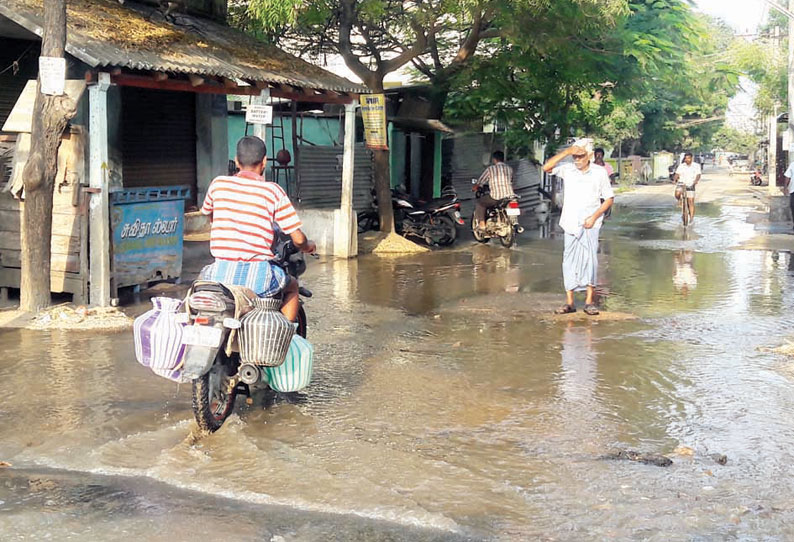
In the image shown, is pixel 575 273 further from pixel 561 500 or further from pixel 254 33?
pixel 254 33

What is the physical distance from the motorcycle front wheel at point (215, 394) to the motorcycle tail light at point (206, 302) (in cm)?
36

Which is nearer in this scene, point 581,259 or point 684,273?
point 581,259

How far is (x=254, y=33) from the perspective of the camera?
17.3 meters

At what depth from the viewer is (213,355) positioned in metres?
5.50

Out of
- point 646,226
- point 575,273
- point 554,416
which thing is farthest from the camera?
point 646,226

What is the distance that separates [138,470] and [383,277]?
27.2 ft

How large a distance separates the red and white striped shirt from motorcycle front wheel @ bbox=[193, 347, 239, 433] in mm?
685

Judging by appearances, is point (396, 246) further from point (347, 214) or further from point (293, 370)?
point (293, 370)

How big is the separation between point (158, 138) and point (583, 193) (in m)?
8.42

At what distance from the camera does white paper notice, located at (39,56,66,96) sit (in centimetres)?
895

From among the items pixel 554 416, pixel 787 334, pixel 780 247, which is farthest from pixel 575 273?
pixel 780 247

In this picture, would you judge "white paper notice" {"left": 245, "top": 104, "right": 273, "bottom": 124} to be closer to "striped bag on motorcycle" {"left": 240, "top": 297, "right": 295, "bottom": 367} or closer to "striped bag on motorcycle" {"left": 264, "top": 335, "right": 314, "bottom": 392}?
"striped bag on motorcycle" {"left": 264, "top": 335, "right": 314, "bottom": 392}

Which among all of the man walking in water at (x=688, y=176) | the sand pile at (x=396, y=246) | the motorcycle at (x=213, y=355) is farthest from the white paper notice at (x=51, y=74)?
the man walking in water at (x=688, y=176)

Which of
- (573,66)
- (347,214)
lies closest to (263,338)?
(347,214)
